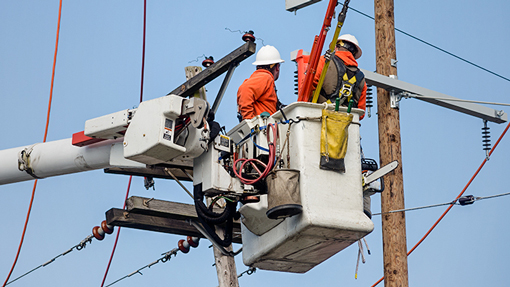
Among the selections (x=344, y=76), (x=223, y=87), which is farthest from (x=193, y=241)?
(x=223, y=87)

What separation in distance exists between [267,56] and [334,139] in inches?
67.1

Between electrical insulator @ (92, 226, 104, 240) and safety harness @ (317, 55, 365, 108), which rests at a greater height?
safety harness @ (317, 55, 365, 108)

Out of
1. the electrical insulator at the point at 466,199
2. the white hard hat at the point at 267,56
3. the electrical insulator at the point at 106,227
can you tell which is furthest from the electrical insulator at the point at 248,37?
the electrical insulator at the point at 466,199

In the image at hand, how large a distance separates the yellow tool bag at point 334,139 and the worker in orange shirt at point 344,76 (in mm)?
252

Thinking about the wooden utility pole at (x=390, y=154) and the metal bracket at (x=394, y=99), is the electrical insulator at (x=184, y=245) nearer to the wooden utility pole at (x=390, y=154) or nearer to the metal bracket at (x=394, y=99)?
the wooden utility pole at (x=390, y=154)

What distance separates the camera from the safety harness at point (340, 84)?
8258 mm

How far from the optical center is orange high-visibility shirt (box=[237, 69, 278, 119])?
8.63 meters

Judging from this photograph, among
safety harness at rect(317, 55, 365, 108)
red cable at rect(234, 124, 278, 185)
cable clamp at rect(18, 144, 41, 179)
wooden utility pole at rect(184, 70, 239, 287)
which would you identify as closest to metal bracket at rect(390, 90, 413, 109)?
safety harness at rect(317, 55, 365, 108)

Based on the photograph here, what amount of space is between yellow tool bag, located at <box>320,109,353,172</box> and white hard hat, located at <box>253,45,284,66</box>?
4.81 feet

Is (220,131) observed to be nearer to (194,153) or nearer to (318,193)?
(194,153)

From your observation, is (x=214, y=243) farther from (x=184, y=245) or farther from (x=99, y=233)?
(x=99, y=233)

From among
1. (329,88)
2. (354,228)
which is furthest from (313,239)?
(329,88)

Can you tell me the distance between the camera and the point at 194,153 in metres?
7.66

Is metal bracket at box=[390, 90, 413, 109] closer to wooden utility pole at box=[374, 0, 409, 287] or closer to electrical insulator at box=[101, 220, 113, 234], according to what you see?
wooden utility pole at box=[374, 0, 409, 287]
